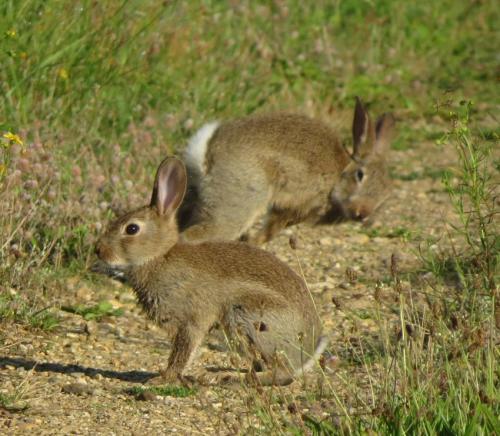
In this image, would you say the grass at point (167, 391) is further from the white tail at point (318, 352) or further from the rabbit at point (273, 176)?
the rabbit at point (273, 176)

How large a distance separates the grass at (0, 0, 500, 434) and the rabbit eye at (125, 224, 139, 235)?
1.97 ft

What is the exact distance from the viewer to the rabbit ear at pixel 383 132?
27.0 feet

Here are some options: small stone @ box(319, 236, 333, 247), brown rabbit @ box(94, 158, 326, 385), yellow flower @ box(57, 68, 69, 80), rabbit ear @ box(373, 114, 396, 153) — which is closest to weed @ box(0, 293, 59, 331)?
brown rabbit @ box(94, 158, 326, 385)

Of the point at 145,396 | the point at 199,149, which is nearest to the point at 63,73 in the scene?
the point at 199,149

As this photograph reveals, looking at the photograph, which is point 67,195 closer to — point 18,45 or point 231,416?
point 18,45

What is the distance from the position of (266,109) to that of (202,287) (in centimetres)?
371

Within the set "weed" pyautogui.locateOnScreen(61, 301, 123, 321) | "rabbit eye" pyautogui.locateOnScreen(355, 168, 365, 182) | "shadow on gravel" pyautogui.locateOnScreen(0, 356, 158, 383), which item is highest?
A: "shadow on gravel" pyautogui.locateOnScreen(0, 356, 158, 383)

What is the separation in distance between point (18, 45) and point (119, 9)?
0.79m

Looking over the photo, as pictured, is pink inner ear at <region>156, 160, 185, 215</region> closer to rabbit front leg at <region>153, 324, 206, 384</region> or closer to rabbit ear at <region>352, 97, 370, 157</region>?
rabbit front leg at <region>153, 324, 206, 384</region>

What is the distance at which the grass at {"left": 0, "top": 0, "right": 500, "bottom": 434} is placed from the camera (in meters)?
4.13

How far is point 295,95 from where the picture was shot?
30.7ft

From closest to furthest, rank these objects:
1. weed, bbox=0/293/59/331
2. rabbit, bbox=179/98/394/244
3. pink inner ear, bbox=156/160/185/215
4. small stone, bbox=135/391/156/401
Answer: small stone, bbox=135/391/156/401, pink inner ear, bbox=156/160/185/215, weed, bbox=0/293/59/331, rabbit, bbox=179/98/394/244

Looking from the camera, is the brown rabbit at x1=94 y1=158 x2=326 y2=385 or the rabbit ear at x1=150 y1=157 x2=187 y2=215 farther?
the rabbit ear at x1=150 y1=157 x2=187 y2=215

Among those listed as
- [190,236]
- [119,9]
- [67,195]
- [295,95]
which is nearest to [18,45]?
[119,9]
